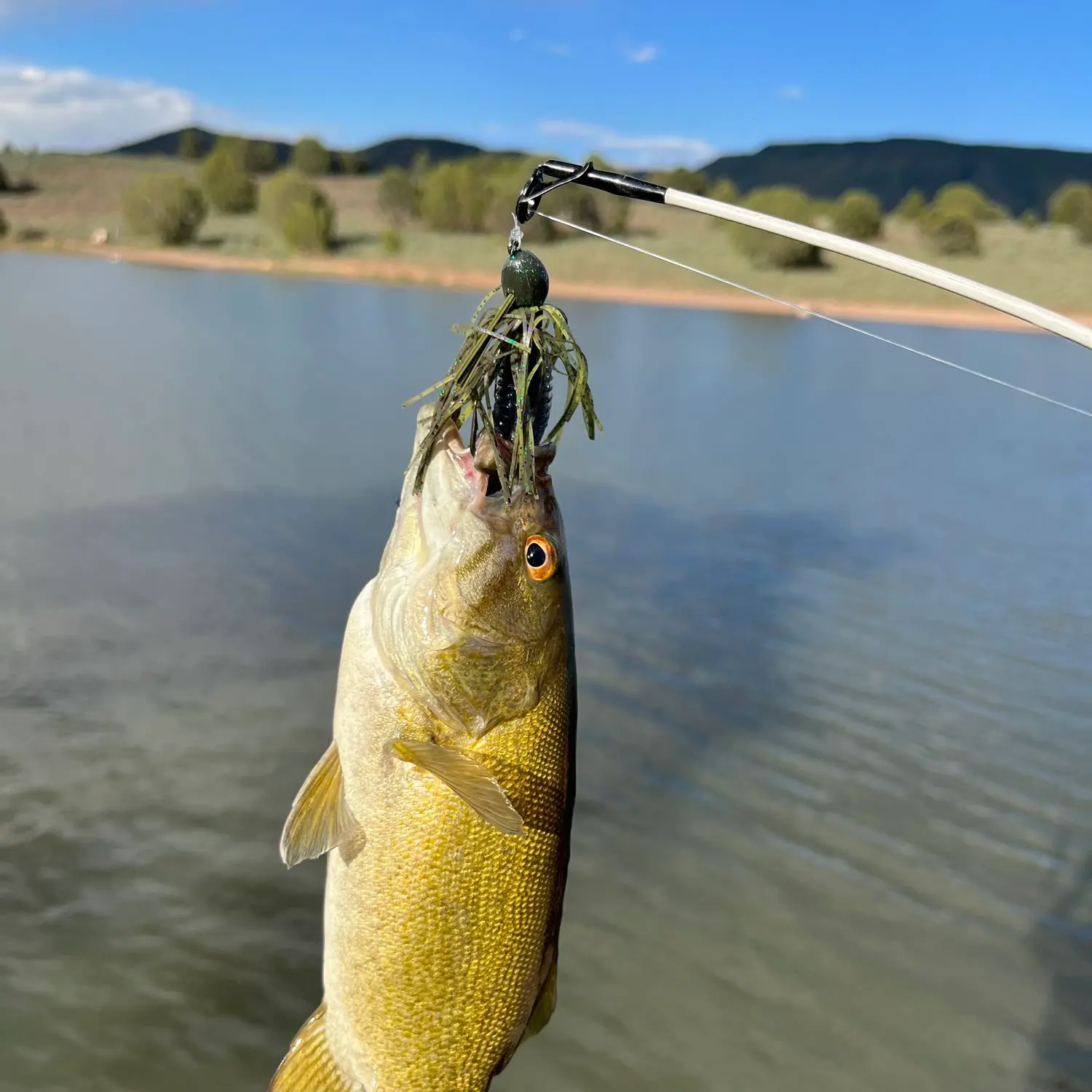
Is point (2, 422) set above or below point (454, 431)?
below

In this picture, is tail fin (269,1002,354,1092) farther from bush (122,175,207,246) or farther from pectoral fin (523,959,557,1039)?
bush (122,175,207,246)

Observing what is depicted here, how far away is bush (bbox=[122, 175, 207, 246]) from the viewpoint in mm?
56625

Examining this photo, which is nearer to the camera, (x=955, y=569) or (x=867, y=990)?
(x=867, y=990)

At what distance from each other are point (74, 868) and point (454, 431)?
3981mm

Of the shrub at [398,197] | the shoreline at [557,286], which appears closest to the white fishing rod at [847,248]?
the shoreline at [557,286]

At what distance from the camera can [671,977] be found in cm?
467

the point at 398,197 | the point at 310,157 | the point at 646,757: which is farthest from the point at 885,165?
the point at 646,757

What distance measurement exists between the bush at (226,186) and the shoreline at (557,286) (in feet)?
58.7

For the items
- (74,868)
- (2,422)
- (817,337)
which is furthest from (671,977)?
(817,337)

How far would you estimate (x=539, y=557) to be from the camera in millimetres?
2242

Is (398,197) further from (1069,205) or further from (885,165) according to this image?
(885,165)

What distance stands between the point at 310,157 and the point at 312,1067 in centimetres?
11781

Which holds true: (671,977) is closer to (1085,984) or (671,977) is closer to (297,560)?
(1085,984)


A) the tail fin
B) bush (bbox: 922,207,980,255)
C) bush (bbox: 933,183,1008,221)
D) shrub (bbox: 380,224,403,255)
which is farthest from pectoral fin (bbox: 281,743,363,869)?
bush (bbox: 933,183,1008,221)
